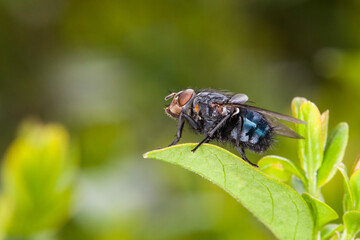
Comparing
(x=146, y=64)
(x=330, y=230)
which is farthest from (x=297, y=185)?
(x=146, y=64)

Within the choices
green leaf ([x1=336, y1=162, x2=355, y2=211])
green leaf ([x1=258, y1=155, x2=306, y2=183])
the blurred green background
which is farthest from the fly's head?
the blurred green background

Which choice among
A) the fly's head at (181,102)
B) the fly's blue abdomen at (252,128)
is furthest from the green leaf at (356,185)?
the fly's head at (181,102)

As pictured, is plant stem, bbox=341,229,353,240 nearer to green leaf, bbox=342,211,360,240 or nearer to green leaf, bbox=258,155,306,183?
green leaf, bbox=342,211,360,240

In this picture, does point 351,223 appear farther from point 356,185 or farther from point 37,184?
point 37,184

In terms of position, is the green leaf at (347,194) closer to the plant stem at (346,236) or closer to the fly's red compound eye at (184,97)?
the plant stem at (346,236)

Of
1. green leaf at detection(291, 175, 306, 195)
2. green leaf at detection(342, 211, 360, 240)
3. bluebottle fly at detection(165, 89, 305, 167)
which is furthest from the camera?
bluebottle fly at detection(165, 89, 305, 167)

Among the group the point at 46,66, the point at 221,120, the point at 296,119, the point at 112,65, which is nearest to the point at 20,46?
the point at 46,66

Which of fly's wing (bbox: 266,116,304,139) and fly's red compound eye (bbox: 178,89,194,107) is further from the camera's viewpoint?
fly's red compound eye (bbox: 178,89,194,107)
